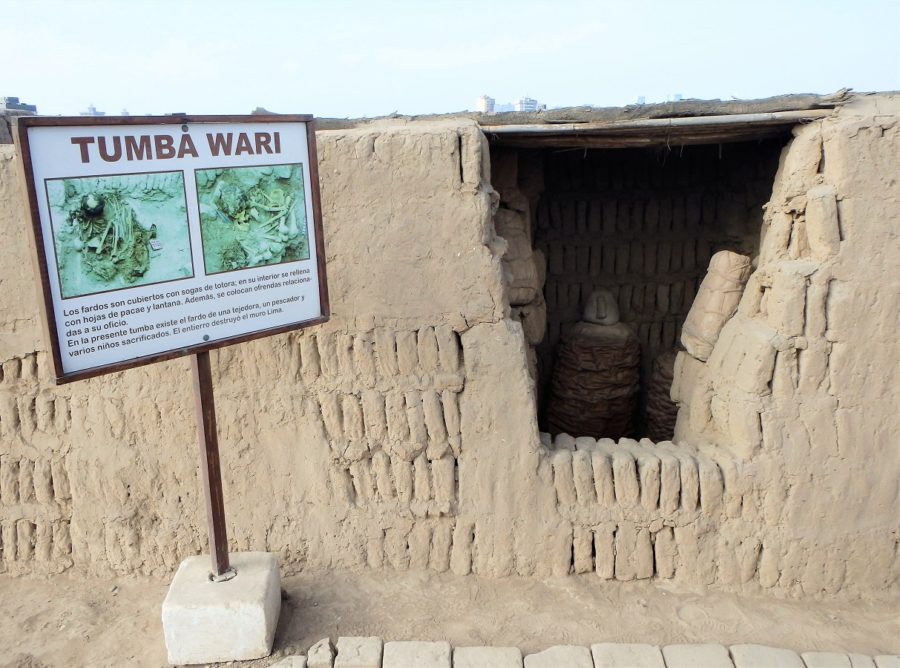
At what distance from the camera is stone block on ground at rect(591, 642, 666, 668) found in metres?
3.18

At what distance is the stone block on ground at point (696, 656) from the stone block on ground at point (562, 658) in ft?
1.21

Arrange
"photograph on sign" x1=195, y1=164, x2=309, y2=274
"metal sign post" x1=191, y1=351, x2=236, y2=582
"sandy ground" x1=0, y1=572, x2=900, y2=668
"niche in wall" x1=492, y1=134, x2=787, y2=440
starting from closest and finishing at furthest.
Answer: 1. "photograph on sign" x1=195, y1=164, x2=309, y2=274
2. "metal sign post" x1=191, y1=351, x2=236, y2=582
3. "sandy ground" x1=0, y1=572, x2=900, y2=668
4. "niche in wall" x1=492, y1=134, x2=787, y2=440

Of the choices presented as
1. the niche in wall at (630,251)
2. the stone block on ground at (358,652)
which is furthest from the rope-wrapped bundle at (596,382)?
the stone block on ground at (358,652)

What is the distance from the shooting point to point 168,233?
2.78 meters

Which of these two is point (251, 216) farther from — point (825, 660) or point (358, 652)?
point (825, 660)

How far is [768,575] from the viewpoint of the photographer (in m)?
3.77

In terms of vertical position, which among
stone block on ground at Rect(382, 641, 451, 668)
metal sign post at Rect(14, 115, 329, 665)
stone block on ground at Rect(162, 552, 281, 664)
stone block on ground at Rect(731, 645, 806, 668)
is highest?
metal sign post at Rect(14, 115, 329, 665)

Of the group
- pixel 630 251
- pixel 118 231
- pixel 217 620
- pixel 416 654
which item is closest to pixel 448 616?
pixel 416 654

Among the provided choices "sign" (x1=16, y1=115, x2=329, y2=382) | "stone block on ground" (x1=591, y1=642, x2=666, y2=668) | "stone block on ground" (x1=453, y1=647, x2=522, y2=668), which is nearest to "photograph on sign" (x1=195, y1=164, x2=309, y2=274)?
"sign" (x1=16, y1=115, x2=329, y2=382)

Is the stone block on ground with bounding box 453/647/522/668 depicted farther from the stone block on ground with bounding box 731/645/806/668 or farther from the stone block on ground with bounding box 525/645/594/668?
the stone block on ground with bounding box 731/645/806/668

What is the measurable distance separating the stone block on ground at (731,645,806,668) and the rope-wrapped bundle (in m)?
2.58

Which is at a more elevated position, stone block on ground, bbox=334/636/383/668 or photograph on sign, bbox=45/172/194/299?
photograph on sign, bbox=45/172/194/299

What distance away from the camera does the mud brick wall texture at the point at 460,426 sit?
11.6 ft

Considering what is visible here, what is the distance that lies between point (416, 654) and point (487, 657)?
1.09 ft
